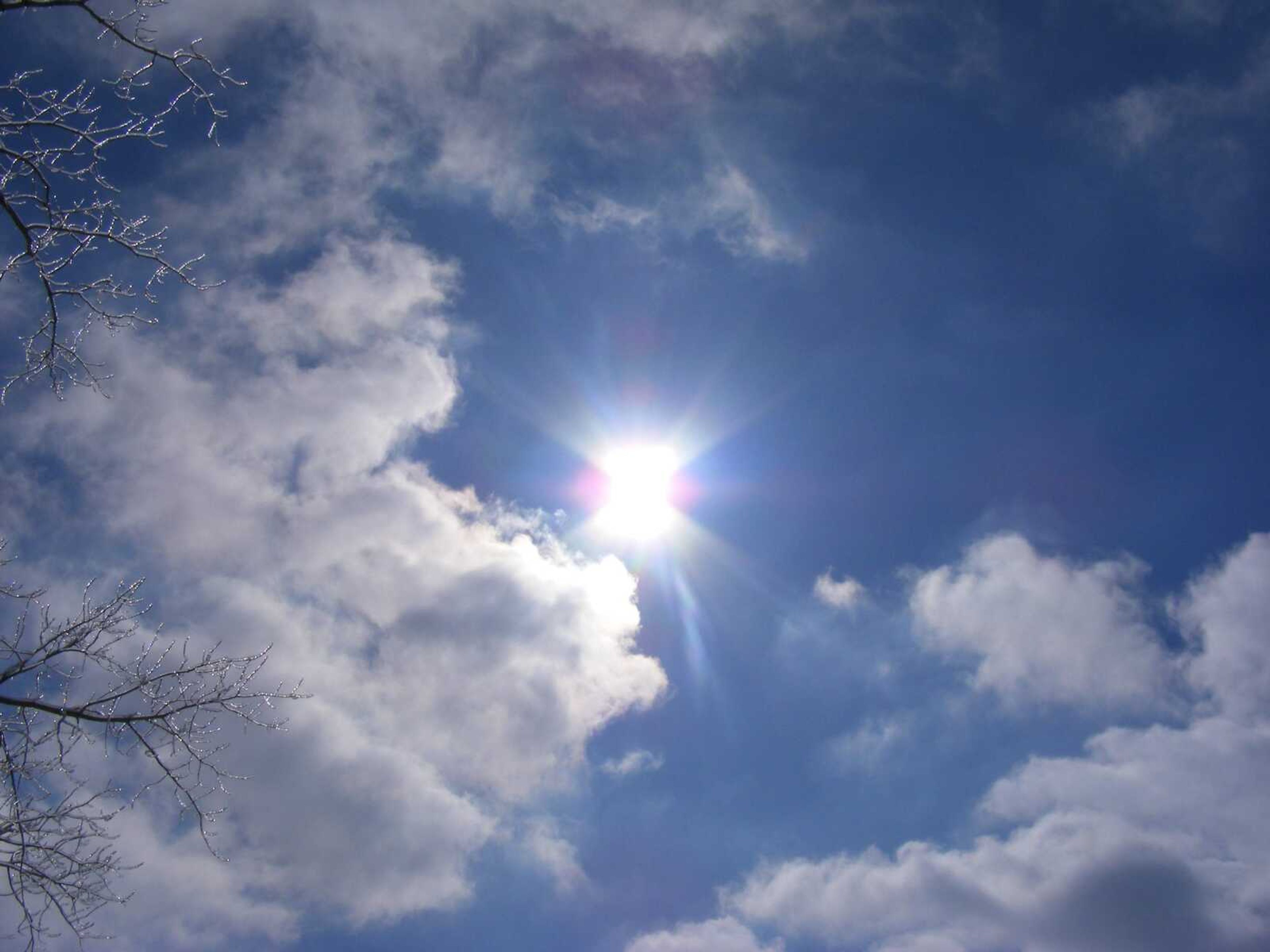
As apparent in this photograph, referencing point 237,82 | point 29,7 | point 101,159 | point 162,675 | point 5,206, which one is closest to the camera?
point 29,7

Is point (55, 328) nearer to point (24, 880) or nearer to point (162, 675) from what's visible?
point (162, 675)

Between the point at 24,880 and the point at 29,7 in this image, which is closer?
the point at 29,7

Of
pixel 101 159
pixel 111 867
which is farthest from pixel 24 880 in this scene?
pixel 101 159

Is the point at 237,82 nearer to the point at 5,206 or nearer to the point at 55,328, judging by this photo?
the point at 5,206

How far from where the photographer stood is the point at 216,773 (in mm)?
8086

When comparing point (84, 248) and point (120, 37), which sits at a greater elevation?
point (120, 37)

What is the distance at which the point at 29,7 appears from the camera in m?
5.87

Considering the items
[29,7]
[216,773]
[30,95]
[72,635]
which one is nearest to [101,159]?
A: [30,95]

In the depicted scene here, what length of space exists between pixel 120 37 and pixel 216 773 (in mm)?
6548

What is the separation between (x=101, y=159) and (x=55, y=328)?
1464mm

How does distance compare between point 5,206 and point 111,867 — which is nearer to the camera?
point 5,206

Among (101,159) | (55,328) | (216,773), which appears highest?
(101,159)

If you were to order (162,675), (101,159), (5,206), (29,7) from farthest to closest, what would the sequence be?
(162,675), (101,159), (5,206), (29,7)

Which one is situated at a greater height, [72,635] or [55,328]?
[55,328]
